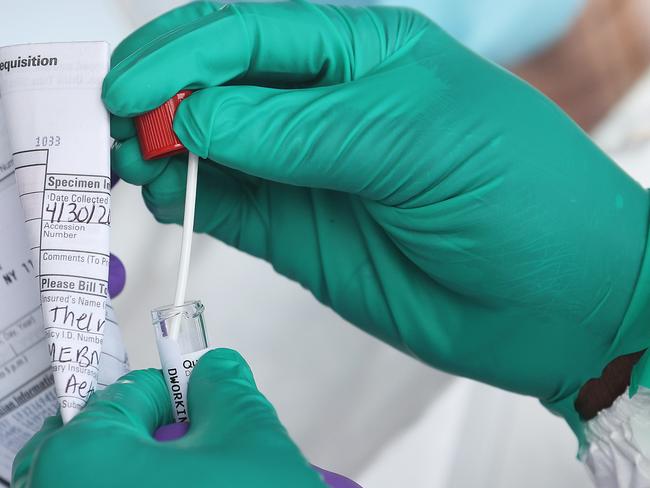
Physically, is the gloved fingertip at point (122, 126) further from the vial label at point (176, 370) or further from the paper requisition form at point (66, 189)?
the vial label at point (176, 370)

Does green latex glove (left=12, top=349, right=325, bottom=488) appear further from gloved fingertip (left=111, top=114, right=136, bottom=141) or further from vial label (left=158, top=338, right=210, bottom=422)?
gloved fingertip (left=111, top=114, right=136, bottom=141)

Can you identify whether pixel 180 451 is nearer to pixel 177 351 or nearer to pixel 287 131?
pixel 177 351

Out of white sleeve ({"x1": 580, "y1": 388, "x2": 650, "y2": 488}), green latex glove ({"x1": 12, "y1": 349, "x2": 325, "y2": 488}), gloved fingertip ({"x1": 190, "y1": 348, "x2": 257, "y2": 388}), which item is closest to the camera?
green latex glove ({"x1": 12, "y1": 349, "x2": 325, "y2": 488})

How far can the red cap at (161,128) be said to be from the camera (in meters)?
0.53

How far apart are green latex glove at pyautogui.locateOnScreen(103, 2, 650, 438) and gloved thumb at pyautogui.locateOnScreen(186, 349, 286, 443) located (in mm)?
160

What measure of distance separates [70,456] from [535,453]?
0.60 m

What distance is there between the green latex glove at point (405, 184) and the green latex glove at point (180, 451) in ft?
0.64

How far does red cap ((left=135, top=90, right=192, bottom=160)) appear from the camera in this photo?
533 mm

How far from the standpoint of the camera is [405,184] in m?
0.60

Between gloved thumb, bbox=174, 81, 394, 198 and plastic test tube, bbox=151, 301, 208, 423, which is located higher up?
gloved thumb, bbox=174, 81, 394, 198

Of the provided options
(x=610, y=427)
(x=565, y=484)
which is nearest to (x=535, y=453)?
(x=565, y=484)

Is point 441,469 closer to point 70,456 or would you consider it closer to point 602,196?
point 602,196

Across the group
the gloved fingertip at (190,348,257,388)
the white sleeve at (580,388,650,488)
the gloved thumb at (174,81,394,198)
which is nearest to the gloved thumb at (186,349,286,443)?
the gloved fingertip at (190,348,257,388)

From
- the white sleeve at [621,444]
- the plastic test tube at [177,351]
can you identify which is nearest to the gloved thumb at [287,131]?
the plastic test tube at [177,351]
